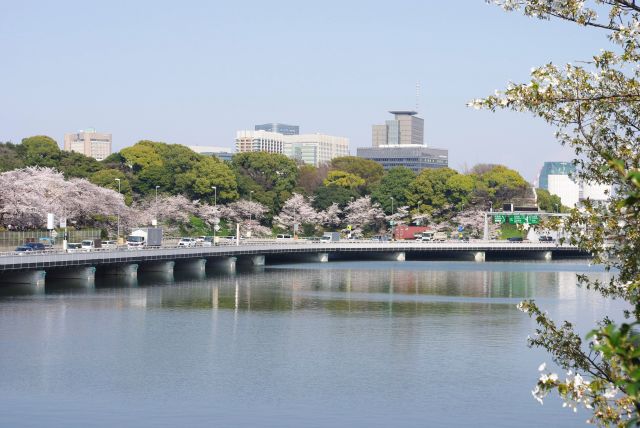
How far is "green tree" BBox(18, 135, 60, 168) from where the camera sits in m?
116

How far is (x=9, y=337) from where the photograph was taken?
4372 cm

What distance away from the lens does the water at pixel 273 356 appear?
30.2m

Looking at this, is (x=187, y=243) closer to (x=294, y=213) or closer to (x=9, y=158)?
(x=9, y=158)

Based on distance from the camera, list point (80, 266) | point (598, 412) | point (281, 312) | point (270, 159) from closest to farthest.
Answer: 1. point (598, 412)
2. point (281, 312)
3. point (80, 266)
4. point (270, 159)

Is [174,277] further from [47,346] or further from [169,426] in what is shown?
[169,426]

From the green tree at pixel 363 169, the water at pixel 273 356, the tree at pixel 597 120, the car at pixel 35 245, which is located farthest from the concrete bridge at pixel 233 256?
the tree at pixel 597 120

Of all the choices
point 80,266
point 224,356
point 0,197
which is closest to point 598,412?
point 224,356

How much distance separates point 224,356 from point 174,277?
45719mm

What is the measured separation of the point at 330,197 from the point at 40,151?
4223 cm

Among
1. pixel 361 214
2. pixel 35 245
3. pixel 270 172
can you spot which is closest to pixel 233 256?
pixel 35 245

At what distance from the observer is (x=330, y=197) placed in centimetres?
13725

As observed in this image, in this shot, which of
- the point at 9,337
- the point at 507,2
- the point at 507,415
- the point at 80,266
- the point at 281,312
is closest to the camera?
the point at 507,2

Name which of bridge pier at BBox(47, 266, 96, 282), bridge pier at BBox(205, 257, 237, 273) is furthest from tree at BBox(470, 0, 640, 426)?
bridge pier at BBox(205, 257, 237, 273)

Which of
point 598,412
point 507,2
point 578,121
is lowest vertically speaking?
point 598,412
